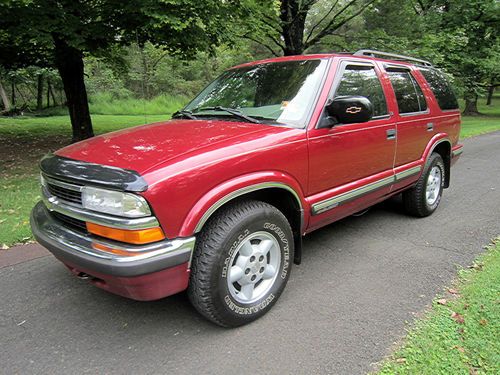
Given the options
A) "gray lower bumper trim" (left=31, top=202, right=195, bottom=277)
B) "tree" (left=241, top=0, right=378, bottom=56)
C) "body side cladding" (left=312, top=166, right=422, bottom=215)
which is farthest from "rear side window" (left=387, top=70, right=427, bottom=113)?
"tree" (left=241, top=0, right=378, bottom=56)

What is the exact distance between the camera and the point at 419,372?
2.28 metres

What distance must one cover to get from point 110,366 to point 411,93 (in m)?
4.12

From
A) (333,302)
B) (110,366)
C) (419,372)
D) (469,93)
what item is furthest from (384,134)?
(469,93)

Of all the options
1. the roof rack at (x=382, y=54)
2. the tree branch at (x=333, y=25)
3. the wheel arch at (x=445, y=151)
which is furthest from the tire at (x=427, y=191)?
the tree branch at (x=333, y=25)

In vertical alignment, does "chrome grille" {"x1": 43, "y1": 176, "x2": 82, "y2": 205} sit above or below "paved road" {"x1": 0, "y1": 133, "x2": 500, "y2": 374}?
above

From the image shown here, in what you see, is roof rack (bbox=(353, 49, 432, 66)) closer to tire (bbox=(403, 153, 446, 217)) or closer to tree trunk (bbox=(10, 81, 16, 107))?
tire (bbox=(403, 153, 446, 217))

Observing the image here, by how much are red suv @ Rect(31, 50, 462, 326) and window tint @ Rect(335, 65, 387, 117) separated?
0.06ft

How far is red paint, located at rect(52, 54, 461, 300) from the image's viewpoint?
234 centimetres

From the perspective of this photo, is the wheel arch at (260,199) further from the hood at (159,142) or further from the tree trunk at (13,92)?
the tree trunk at (13,92)

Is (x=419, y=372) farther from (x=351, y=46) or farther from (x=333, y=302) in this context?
(x=351, y=46)

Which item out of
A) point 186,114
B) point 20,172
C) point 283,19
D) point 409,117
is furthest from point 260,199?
point 283,19

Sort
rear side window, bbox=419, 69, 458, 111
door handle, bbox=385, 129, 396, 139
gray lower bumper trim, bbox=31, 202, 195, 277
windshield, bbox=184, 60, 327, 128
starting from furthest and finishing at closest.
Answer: rear side window, bbox=419, 69, 458, 111
door handle, bbox=385, 129, 396, 139
windshield, bbox=184, 60, 327, 128
gray lower bumper trim, bbox=31, 202, 195, 277

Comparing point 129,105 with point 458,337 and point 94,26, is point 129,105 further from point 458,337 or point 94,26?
point 458,337

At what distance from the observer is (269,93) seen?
3506 mm
